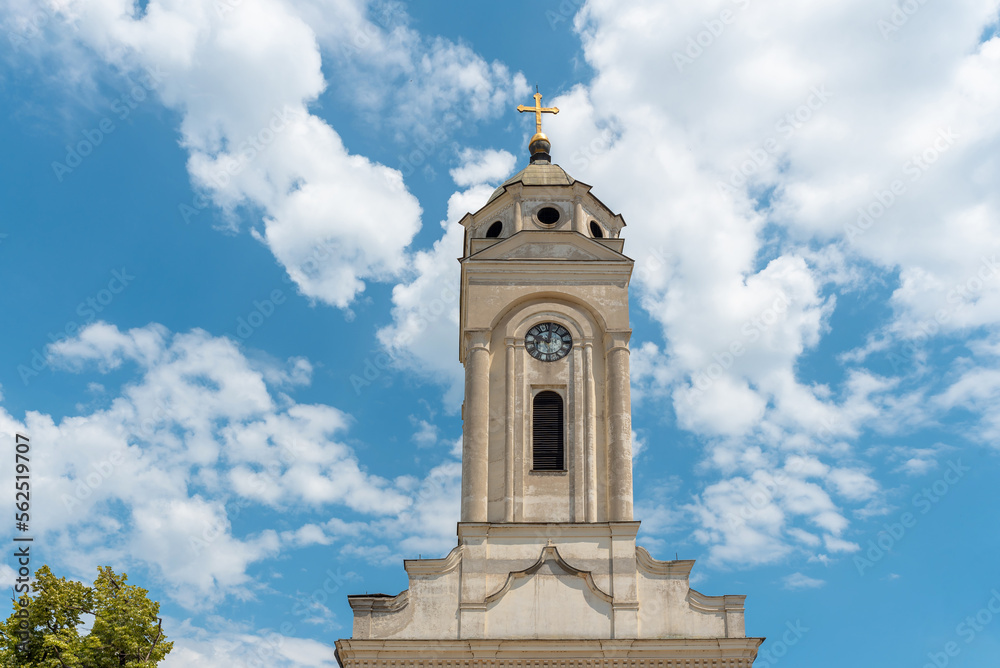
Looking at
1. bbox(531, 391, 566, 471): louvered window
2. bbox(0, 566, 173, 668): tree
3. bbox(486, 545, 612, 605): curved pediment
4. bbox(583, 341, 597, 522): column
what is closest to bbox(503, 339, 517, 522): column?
bbox(531, 391, 566, 471): louvered window

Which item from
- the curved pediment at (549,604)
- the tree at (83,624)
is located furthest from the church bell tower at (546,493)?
the tree at (83,624)

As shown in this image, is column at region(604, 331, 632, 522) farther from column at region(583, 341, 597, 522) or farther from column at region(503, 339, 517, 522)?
column at region(503, 339, 517, 522)

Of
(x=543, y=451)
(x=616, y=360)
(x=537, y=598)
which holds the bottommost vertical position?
(x=537, y=598)

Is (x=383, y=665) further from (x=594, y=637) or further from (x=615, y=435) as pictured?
(x=615, y=435)

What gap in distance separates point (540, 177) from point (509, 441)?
9537 mm

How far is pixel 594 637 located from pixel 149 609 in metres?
11.0

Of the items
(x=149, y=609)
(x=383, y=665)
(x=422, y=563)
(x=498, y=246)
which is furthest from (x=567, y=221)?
(x=149, y=609)

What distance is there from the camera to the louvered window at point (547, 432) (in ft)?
92.6

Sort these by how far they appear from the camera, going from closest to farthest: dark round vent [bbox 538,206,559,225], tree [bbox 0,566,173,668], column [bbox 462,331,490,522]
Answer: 1. tree [bbox 0,566,173,668]
2. column [bbox 462,331,490,522]
3. dark round vent [bbox 538,206,559,225]

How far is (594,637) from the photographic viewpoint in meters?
25.2

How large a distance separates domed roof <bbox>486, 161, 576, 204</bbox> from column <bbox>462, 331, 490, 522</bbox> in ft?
19.1

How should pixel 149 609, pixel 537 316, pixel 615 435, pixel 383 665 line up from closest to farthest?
pixel 149 609
pixel 383 665
pixel 615 435
pixel 537 316

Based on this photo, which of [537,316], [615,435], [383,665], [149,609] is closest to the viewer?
[149,609]

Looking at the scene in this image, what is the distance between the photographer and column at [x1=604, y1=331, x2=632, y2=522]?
89.4 ft
